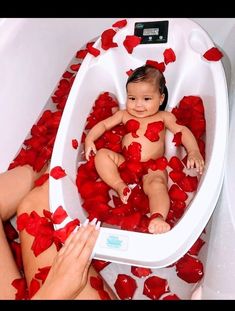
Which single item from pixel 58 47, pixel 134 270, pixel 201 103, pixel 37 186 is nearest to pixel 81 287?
pixel 134 270

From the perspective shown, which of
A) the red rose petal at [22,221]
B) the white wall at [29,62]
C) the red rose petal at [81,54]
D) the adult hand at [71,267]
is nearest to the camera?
the adult hand at [71,267]

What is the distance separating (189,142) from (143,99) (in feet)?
0.70

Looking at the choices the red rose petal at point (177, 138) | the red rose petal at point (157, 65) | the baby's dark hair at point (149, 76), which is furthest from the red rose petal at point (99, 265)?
the red rose petal at point (157, 65)

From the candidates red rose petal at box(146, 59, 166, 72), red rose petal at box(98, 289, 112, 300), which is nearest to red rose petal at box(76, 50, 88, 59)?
red rose petal at box(146, 59, 166, 72)

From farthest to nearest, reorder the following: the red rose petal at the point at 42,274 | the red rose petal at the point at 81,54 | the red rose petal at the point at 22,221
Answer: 1. the red rose petal at the point at 81,54
2. the red rose petal at the point at 22,221
3. the red rose petal at the point at 42,274

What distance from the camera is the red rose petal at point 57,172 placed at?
144 cm

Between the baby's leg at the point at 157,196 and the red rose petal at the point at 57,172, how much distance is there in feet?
0.89

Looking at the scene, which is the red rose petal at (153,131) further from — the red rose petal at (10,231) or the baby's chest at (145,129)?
the red rose petal at (10,231)

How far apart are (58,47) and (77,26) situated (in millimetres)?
137

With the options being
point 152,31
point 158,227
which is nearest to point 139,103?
point 152,31

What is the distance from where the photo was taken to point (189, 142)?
159 cm

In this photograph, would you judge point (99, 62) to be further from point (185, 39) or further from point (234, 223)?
point (234, 223)

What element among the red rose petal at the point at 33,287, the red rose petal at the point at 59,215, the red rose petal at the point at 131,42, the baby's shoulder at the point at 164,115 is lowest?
the red rose petal at the point at 33,287

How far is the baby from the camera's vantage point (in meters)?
1.52
